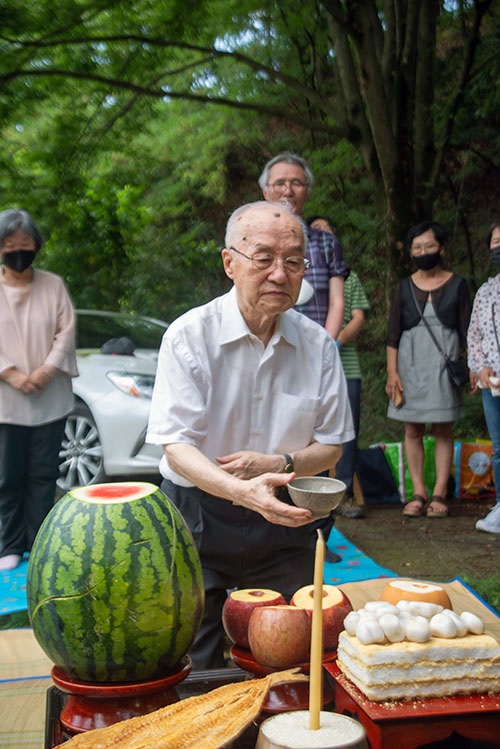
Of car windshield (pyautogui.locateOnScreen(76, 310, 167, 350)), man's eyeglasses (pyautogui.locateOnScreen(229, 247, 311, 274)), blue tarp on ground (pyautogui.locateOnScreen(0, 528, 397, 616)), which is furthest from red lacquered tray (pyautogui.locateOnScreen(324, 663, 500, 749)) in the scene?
car windshield (pyautogui.locateOnScreen(76, 310, 167, 350))

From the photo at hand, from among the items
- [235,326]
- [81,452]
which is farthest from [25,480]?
[235,326]

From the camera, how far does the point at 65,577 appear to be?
1.35m

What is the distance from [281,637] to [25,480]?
400 cm

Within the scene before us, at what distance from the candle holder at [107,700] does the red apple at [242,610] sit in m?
0.24

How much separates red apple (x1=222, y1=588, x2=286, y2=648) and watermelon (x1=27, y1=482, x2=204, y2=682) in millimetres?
213

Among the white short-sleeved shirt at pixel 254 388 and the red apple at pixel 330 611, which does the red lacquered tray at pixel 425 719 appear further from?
the white short-sleeved shirt at pixel 254 388

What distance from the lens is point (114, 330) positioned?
8.01 metres

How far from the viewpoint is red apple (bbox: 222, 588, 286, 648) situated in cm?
163

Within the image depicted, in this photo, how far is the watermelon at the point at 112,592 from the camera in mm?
1335

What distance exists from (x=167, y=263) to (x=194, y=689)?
43.5 feet

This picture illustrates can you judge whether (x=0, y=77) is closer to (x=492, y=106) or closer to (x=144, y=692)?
(x=492, y=106)

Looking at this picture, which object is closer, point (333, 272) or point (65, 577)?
point (65, 577)

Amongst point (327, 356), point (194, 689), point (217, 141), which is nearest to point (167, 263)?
point (217, 141)

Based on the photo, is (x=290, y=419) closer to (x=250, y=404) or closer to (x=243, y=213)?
(x=250, y=404)
